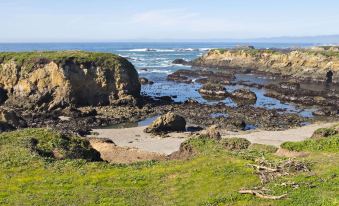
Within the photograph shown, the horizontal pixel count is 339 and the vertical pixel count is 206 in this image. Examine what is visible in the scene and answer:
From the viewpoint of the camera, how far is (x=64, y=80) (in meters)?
79.1

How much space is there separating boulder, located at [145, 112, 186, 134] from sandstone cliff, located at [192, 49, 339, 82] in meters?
66.5

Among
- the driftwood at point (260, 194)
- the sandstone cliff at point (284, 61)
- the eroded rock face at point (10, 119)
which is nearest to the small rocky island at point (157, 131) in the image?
the driftwood at point (260, 194)

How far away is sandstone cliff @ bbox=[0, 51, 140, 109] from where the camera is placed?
258 feet

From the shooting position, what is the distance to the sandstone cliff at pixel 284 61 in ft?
395

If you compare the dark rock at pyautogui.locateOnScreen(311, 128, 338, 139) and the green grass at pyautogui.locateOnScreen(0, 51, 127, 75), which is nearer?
the dark rock at pyautogui.locateOnScreen(311, 128, 338, 139)

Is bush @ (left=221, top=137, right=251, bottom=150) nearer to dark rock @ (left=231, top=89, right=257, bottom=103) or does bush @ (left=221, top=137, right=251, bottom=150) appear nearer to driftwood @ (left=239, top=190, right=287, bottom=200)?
driftwood @ (left=239, top=190, right=287, bottom=200)

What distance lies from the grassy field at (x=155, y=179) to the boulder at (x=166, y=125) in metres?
23.8

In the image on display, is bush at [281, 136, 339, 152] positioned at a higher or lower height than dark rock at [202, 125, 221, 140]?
higher

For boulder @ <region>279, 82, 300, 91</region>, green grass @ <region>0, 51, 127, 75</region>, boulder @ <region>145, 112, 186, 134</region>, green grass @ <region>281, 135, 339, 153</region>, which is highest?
green grass @ <region>0, 51, 127, 75</region>

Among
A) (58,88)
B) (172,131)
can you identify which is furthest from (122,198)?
(58,88)

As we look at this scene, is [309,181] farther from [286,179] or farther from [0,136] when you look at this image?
[0,136]

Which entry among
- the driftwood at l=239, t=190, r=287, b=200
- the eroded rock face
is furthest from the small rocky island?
the eroded rock face

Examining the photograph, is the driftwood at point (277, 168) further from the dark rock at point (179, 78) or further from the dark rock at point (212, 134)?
the dark rock at point (179, 78)

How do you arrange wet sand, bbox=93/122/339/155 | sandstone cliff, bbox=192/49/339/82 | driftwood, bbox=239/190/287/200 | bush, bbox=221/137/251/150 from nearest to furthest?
driftwood, bbox=239/190/287/200 → bush, bbox=221/137/251/150 → wet sand, bbox=93/122/339/155 → sandstone cliff, bbox=192/49/339/82
